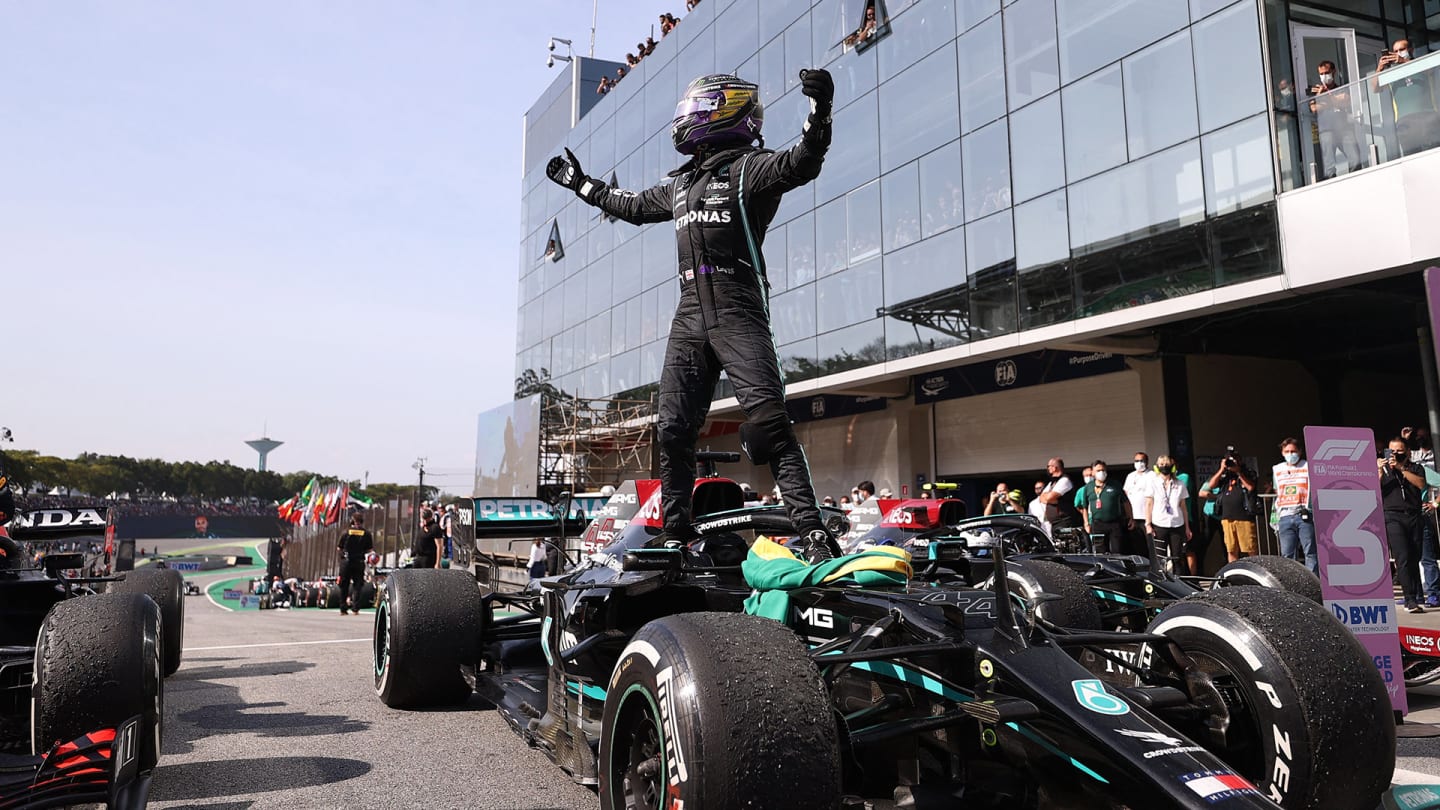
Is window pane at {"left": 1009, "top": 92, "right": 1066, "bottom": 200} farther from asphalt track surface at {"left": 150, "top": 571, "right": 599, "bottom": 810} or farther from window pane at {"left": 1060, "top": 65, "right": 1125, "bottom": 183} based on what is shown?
asphalt track surface at {"left": 150, "top": 571, "right": 599, "bottom": 810}

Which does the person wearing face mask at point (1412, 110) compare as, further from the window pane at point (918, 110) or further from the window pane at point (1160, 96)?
the window pane at point (918, 110)

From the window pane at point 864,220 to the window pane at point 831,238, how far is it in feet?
0.69

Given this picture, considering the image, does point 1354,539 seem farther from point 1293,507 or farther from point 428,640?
point 1293,507

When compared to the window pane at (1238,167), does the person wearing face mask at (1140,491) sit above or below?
below

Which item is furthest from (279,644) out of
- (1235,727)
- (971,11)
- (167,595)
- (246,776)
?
(971,11)

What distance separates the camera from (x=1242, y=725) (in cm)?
292

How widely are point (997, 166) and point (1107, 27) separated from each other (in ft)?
8.62

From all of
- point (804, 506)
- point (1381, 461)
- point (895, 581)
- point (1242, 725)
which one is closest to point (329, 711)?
point (804, 506)

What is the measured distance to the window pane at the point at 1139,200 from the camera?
12.9 meters

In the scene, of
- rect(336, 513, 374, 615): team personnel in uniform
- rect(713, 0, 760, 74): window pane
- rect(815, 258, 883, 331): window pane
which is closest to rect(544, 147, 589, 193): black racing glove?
rect(336, 513, 374, 615): team personnel in uniform

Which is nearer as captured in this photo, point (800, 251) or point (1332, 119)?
point (1332, 119)

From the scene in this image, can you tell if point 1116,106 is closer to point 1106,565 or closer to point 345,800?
point 1106,565

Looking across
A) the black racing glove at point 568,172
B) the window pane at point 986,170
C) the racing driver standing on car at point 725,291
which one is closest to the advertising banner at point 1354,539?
the racing driver standing on car at point 725,291

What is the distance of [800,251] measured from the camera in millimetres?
21266
